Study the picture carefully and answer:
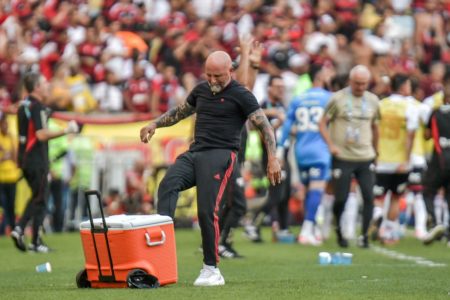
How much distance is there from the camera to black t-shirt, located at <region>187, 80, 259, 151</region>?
10.4 m

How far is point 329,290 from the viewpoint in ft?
32.4

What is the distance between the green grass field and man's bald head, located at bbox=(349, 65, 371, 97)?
2153 millimetres

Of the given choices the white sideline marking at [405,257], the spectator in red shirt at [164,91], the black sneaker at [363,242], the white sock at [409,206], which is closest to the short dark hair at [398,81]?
the white sideline marking at [405,257]

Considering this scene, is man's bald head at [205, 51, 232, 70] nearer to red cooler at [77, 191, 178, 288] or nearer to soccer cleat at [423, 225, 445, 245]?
red cooler at [77, 191, 178, 288]

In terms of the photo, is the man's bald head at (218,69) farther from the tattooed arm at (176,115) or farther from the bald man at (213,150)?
the tattooed arm at (176,115)

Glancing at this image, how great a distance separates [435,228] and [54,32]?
38.6ft

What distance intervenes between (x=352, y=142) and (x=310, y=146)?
1.34 metres

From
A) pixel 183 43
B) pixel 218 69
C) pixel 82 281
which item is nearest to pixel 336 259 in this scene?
pixel 218 69

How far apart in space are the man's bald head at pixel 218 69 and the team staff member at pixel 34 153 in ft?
18.5

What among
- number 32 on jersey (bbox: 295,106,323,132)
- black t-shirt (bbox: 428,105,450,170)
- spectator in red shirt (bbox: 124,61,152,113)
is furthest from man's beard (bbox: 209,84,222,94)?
spectator in red shirt (bbox: 124,61,152,113)

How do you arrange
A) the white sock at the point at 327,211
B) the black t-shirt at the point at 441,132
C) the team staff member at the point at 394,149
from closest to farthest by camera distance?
the black t-shirt at the point at 441,132
the team staff member at the point at 394,149
the white sock at the point at 327,211

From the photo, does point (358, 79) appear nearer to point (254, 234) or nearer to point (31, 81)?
point (254, 234)

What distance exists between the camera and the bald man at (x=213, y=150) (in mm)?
10227

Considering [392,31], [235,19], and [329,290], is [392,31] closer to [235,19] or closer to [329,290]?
Answer: [235,19]
